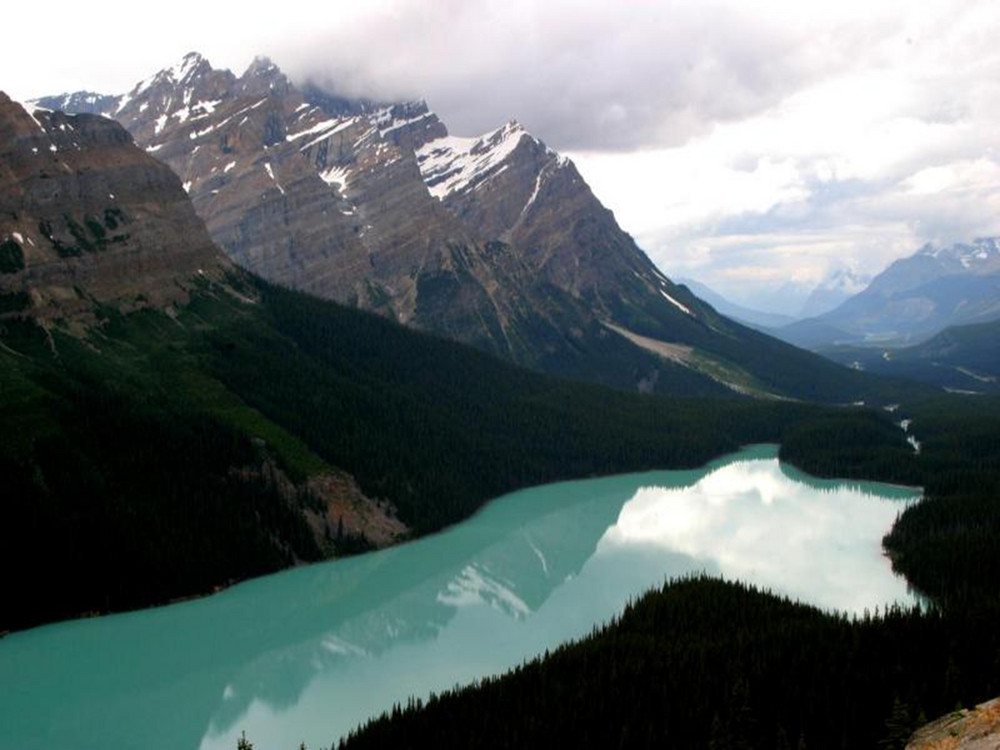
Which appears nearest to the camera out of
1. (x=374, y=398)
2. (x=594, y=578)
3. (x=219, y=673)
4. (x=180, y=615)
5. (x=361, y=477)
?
(x=219, y=673)

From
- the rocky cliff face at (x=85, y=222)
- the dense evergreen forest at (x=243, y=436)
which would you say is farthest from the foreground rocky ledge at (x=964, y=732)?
the rocky cliff face at (x=85, y=222)

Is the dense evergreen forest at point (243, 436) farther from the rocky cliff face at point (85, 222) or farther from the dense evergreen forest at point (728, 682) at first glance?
the dense evergreen forest at point (728, 682)

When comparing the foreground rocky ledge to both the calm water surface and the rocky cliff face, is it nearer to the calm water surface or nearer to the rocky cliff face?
the calm water surface

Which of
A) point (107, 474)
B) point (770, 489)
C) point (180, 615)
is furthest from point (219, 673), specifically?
point (770, 489)

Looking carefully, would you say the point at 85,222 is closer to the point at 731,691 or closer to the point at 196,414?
the point at 196,414

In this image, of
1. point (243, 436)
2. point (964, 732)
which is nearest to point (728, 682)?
point (964, 732)

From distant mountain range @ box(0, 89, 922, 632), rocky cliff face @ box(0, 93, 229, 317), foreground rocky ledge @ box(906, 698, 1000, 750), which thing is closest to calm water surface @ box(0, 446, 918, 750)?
distant mountain range @ box(0, 89, 922, 632)

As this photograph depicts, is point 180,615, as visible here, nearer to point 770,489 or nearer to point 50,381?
point 50,381
